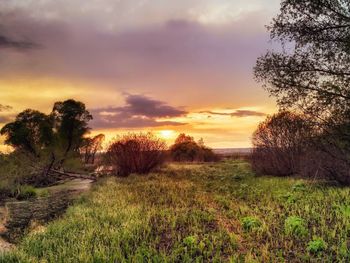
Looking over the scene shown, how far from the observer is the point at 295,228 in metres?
9.09

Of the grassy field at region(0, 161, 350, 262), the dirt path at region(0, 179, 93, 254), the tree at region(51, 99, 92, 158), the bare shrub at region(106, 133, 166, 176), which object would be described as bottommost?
the dirt path at region(0, 179, 93, 254)

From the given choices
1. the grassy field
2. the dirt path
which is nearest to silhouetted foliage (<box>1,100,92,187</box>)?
the dirt path

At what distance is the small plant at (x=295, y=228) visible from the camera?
350 inches

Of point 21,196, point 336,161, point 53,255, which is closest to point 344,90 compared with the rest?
point 336,161

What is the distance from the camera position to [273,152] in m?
24.4

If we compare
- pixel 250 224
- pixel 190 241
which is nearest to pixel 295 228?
pixel 250 224

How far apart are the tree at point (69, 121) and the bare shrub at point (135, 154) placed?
9614mm

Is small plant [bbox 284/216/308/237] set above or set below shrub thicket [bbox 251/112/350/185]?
below

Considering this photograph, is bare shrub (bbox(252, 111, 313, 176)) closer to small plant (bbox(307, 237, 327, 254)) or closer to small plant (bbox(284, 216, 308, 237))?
small plant (bbox(284, 216, 308, 237))

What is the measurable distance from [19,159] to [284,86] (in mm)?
19882

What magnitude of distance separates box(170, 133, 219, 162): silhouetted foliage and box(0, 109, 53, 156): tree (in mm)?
27294

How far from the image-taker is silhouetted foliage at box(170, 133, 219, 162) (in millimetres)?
60688

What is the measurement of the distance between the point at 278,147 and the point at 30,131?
2402 centimetres

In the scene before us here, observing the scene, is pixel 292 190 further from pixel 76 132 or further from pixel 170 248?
pixel 76 132
